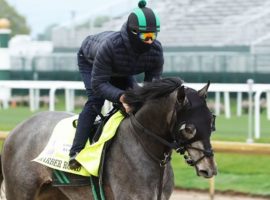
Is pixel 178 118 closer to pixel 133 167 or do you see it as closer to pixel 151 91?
pixel 151 91

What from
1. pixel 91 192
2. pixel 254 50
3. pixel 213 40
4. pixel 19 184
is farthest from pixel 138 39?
pixel 213 40

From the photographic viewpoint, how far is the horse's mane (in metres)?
4.97

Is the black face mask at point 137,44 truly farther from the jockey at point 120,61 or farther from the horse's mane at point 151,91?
the horse's mane at point 151,91

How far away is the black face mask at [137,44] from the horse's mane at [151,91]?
0.27m

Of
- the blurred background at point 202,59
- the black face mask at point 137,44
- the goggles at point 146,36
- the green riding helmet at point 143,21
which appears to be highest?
the green riding helmet at point 143,21

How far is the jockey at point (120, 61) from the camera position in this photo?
5.18 metres

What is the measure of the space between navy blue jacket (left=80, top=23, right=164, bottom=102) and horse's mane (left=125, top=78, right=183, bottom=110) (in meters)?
0.11

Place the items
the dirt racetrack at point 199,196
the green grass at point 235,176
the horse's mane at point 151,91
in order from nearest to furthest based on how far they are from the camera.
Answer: the horse's mane at point 151,91
the dirt racetrack at point 199,196
the green grass at point 235,176

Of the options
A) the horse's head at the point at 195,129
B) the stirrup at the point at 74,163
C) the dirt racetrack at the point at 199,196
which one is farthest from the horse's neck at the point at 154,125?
the dirt racetrack at the point at 199,196

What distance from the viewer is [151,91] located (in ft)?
16.6

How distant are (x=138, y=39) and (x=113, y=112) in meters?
0.60

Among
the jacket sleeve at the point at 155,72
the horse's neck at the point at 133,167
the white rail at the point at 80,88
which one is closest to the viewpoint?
the horse's neck at the point at 133,167

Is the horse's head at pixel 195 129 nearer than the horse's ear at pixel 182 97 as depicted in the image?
Yes

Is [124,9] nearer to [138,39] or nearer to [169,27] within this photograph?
[169,27]
